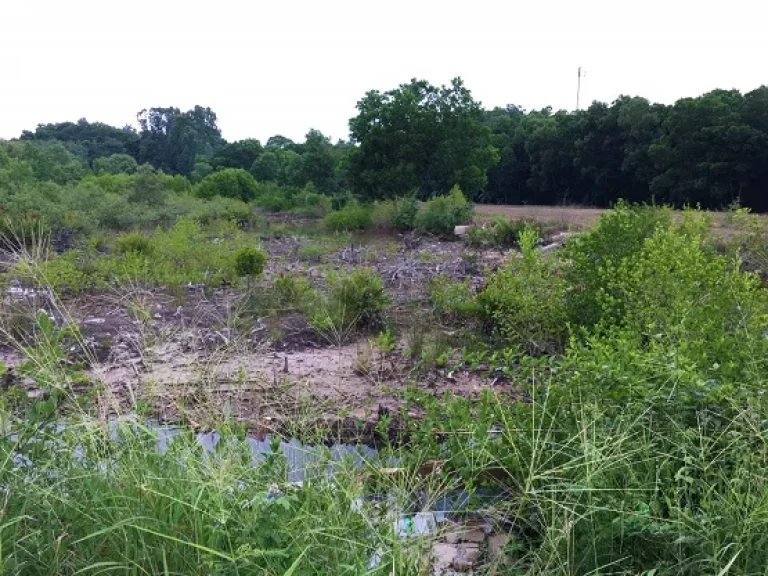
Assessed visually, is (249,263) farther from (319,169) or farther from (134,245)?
(319,169)

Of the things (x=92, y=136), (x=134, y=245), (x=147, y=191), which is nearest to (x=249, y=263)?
(x=134, y=245)

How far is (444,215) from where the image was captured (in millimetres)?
16344

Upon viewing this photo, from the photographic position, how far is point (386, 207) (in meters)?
18.9

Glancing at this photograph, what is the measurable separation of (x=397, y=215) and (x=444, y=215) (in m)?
1.93

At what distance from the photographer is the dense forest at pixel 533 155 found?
76.1 feet

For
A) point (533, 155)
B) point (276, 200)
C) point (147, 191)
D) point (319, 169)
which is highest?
point (533, 155)

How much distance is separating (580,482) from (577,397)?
613mm

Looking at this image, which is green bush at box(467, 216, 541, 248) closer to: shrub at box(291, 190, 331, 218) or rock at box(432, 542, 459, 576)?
rock at box(432, 542, 459, 576)

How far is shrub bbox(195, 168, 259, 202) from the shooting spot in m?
29.5

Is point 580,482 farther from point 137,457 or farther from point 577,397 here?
point 137,457

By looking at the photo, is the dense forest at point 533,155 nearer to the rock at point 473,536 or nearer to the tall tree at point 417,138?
the tall tree at point 417,138

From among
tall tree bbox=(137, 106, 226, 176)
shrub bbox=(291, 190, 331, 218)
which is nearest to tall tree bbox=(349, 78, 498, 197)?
shrub bbox=(291, 190, 331, 218)

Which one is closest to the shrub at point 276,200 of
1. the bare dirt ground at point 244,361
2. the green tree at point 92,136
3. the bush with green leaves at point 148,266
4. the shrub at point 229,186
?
the shrub at point 229,186

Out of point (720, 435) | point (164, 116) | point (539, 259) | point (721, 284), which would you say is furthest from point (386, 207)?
point (164, 116)
